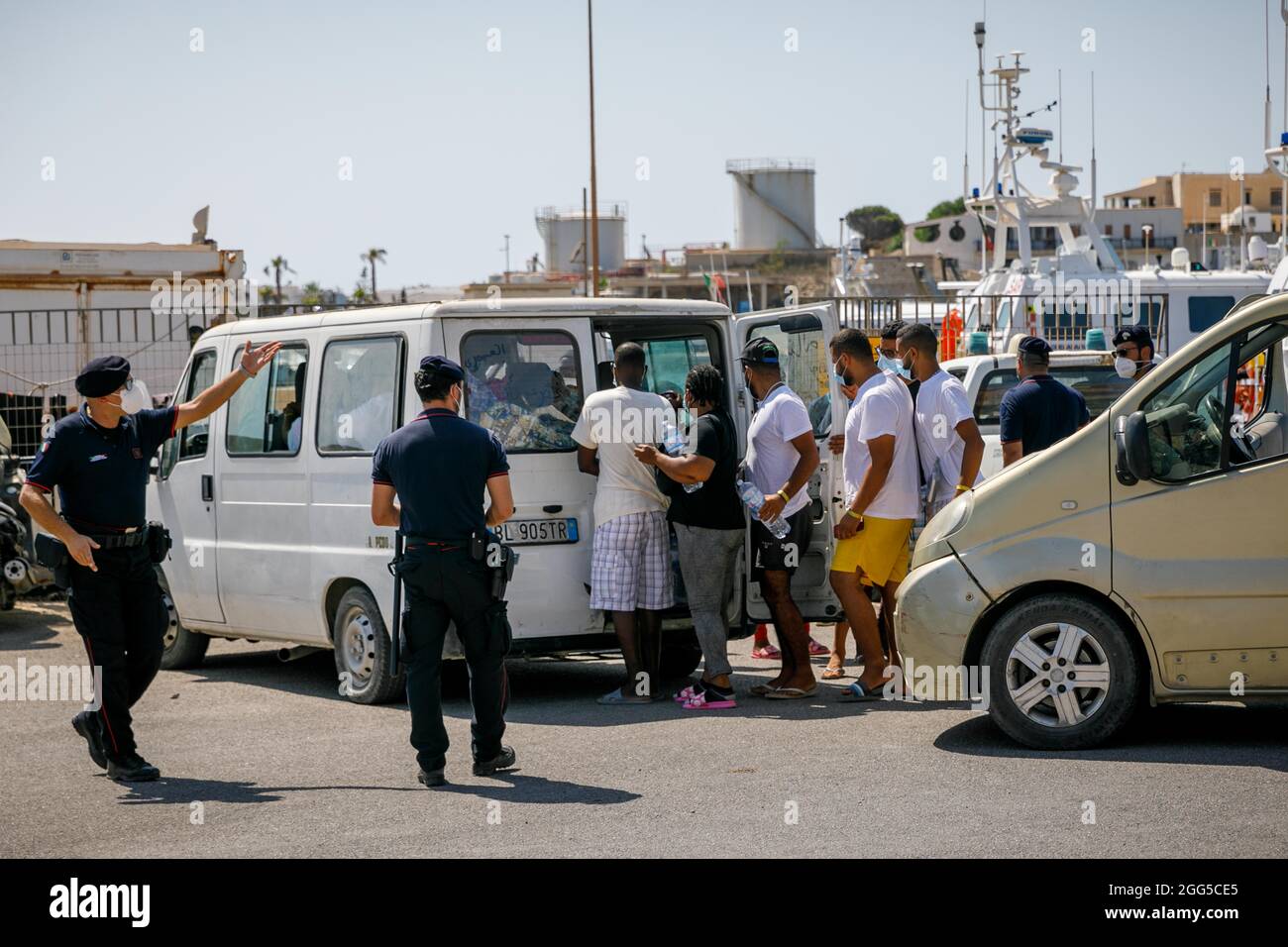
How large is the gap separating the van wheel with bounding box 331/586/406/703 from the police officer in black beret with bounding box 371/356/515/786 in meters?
1.91

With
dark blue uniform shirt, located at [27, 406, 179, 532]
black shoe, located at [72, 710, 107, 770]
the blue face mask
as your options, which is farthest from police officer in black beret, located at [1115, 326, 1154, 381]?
black shoe, located at [72, 710, 107, 770]

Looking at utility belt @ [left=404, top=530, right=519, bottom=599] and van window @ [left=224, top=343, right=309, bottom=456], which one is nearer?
utility belt @ [left=404, top=530, right=519, bottom=599]

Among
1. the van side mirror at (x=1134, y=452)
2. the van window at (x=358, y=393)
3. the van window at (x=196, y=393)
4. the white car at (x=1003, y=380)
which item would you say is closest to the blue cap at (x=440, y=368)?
the van window at (x=358, y=393)

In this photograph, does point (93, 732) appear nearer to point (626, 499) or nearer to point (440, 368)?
point (440, 368)

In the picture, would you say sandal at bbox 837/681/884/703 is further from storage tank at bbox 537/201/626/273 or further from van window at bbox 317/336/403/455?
storage tank at bbox 537/201/626/273

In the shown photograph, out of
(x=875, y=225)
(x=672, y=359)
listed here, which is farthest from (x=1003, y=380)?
(x=875, y=225)

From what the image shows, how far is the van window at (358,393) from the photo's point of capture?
9.19 meters

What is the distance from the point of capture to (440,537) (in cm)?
734

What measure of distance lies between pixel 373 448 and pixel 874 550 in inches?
113

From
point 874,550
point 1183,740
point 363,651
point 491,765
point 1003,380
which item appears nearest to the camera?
point 491,765

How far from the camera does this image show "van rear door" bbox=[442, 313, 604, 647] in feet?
29.8
